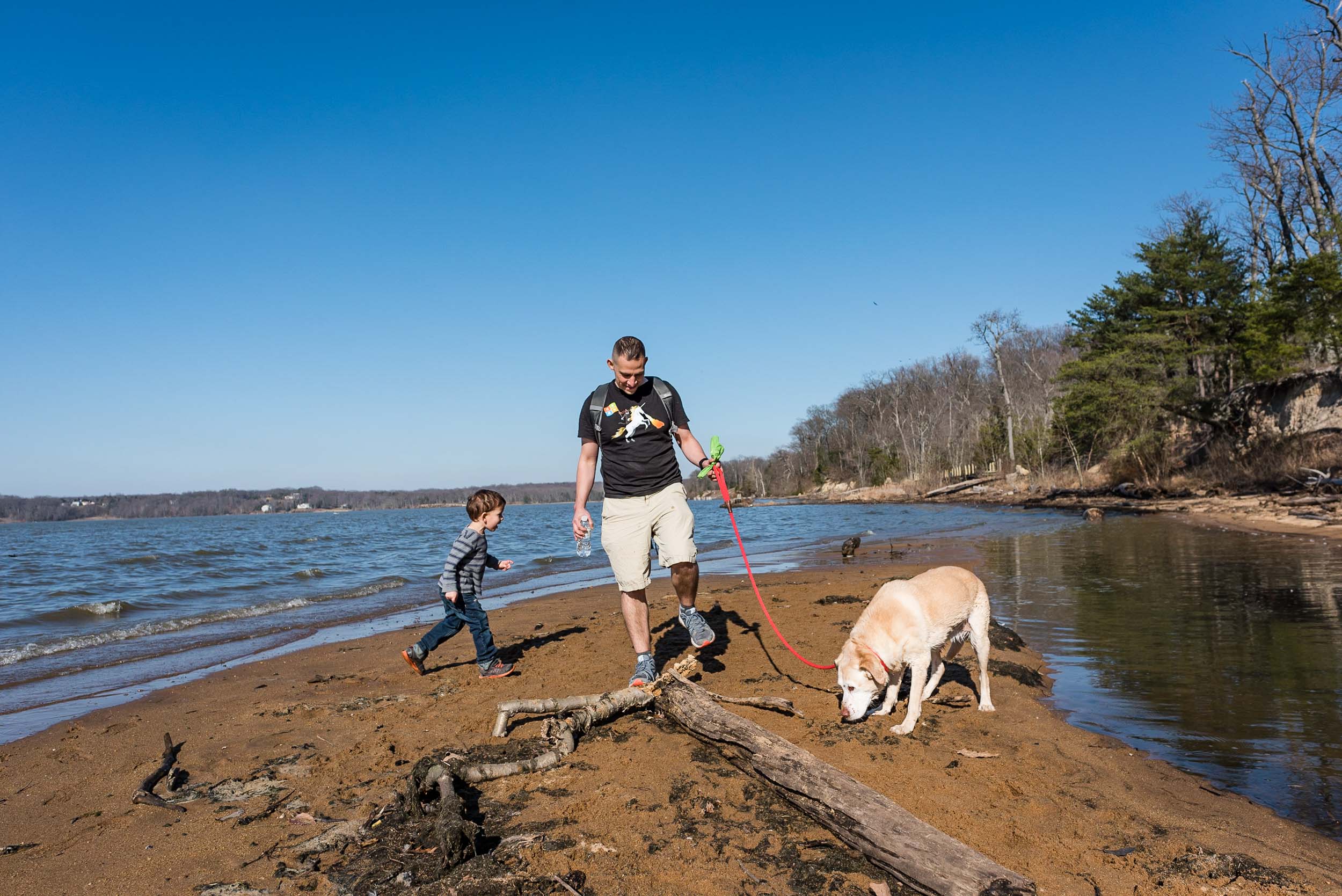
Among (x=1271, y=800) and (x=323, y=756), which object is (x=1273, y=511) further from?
(x=323, y=756)

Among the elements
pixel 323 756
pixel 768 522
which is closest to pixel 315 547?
pixel 768 522

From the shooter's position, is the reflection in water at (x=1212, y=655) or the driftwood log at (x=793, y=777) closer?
the driftwood log at (x=793, y=777)

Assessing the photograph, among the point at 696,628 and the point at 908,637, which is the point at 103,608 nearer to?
the point at 696,628

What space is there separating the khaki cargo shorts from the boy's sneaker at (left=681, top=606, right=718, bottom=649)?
1.78 feet

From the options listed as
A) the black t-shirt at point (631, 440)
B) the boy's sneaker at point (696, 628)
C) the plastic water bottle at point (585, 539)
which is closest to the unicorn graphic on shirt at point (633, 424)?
the black t-shirt at point (631, 440)

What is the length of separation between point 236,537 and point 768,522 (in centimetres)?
3370

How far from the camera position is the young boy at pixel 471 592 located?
6879mm

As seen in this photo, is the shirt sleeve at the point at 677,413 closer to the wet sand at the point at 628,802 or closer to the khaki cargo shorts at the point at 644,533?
the khaki cargo shorts at the point at 644,533

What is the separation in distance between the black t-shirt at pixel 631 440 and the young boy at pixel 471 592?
174cm

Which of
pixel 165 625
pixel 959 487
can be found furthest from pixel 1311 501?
pixel 959 487

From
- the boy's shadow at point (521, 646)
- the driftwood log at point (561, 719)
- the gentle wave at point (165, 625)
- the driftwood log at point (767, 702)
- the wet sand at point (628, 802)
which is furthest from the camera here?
the gentle wave at point (165, 625)

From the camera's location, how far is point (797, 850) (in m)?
3.17

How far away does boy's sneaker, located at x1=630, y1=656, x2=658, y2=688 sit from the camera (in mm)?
5359

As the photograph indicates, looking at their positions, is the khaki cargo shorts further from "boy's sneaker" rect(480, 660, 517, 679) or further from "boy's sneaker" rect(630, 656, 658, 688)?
"boy's sneaker" rect(480, 660, 517, 679)
